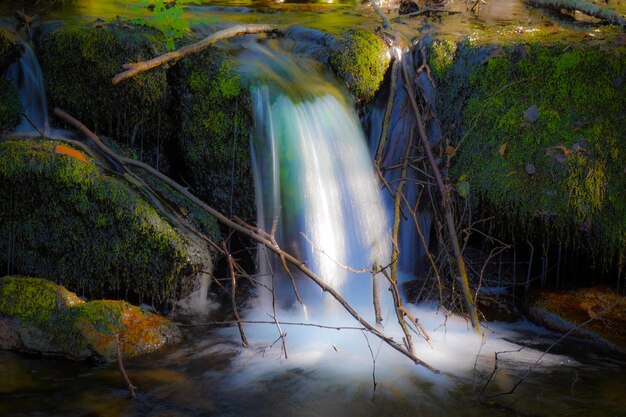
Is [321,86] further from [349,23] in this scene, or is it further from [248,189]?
[349,23]

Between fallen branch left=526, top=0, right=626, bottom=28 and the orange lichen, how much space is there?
6.73 m

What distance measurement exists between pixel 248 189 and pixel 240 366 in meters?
1.77

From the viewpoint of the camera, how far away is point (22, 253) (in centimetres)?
506

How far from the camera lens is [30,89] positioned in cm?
580

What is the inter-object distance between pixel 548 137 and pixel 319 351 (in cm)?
292

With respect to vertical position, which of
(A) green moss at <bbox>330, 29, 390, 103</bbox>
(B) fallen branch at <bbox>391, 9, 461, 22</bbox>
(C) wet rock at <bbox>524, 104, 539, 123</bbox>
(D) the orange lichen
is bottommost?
(D) the orange lichen

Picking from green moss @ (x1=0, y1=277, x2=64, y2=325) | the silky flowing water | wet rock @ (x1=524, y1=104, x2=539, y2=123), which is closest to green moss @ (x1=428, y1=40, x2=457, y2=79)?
the silky flowing water

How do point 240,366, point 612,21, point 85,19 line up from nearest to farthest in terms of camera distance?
point 240,366
point 85,19
point 612,21

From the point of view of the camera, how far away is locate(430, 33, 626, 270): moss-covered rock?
18.1 ft

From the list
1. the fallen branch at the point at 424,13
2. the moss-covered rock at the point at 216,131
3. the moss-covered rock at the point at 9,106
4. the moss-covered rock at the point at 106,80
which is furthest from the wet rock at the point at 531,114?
the moss-covered rock at the point at 9,106

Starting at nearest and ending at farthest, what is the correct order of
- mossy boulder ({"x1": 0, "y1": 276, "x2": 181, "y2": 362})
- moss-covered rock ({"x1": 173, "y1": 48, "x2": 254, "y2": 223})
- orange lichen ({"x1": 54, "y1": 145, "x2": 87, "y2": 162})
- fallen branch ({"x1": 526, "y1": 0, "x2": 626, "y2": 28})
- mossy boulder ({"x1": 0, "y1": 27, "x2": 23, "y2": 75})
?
1. mossy boulder ({"x1": 0, "y1": 276, "x2": 181, "y2": 362})
2. orange lichen ({"x1": 54, "y1": 145, "x2": 87, "y2": 162})
3. moss-covered rock ({"x1": 173, "y1": 48, "x2": 254, "y2": 223})
4. mossy boulder ({"x1": 0, "y1": 27, "x2": 23, "y2": 75})
5. fallen branch ({"x1": 526, "y1": 0, "x2": 626, "y2": 28})

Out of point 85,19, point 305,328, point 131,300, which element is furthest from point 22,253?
point 85,19

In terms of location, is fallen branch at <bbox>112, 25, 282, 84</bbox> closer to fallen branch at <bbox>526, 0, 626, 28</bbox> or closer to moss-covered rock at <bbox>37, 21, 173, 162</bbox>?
moss-covered rock at <bbox>37, 21, 173, 162</bbox>

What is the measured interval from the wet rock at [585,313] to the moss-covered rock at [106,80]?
3.87 metres
